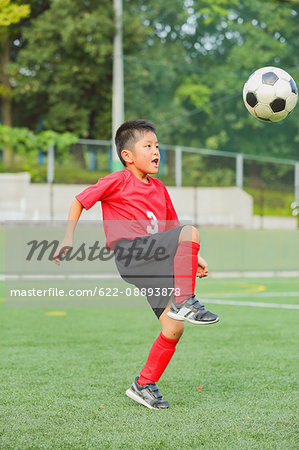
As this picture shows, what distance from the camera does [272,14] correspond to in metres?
27.4

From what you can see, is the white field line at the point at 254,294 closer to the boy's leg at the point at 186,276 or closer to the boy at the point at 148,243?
the boy at the point at 148,243

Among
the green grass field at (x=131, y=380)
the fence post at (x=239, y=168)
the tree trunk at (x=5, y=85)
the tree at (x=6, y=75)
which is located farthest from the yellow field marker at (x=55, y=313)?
the tree trunk at (x=5, y=85)

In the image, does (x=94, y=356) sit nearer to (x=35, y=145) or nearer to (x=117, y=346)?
(x=117, y=346)

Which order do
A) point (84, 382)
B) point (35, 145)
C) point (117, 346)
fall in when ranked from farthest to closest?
point (35, 145) < point (117, 346) < point (84, 382)

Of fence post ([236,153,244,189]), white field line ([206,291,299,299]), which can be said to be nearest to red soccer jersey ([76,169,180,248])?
white field line ([206,291,299,299])

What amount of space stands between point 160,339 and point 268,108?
215 centimetres

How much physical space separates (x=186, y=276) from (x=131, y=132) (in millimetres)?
980

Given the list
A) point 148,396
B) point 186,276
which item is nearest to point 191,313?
point 186,276

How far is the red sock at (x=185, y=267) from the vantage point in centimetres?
363

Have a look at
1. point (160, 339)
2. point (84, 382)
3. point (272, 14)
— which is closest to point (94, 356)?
point (84, 382)

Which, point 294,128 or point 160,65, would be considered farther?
point 294,128

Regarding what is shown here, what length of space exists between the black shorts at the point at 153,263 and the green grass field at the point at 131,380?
674mm

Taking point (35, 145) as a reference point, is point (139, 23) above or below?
above

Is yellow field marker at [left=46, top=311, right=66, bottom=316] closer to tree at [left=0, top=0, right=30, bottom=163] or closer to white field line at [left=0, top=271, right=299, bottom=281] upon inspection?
white field line at [left=0, top=271, right=299, bottom=281]
